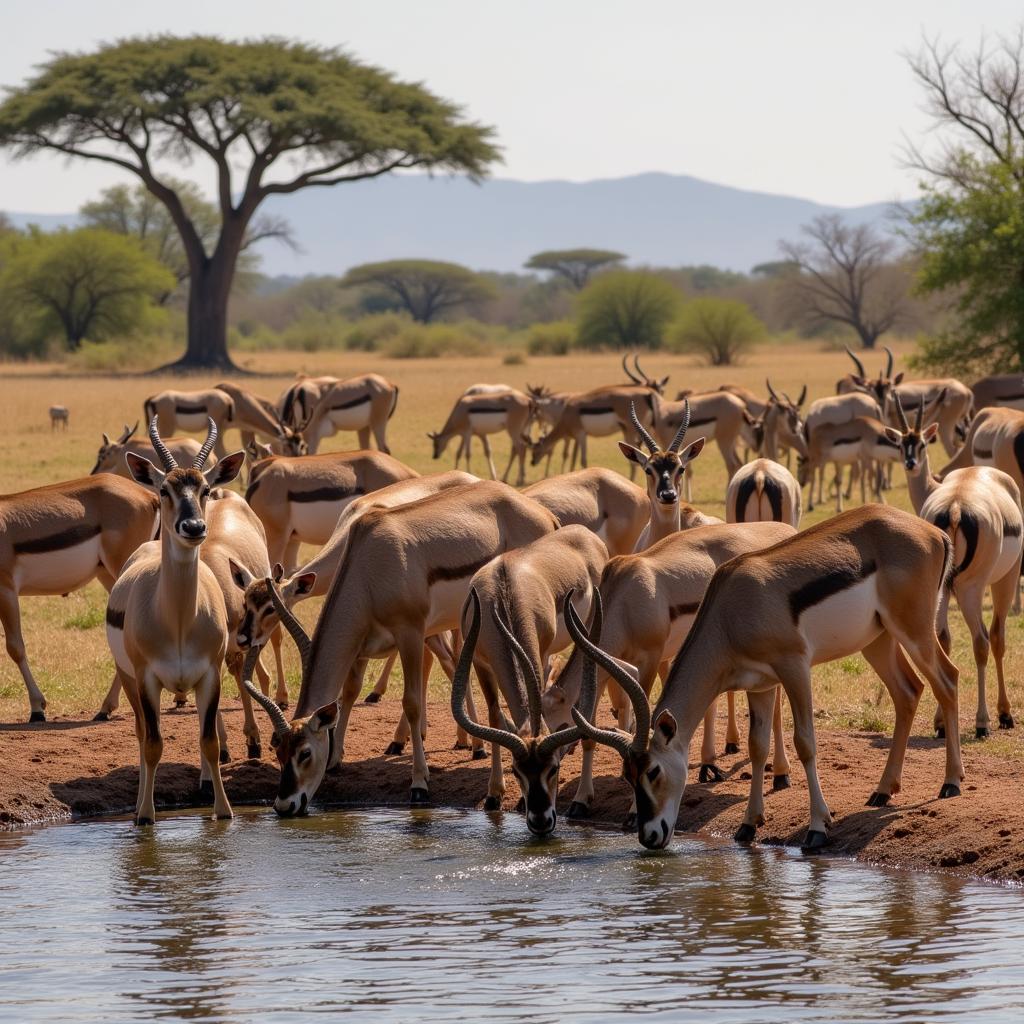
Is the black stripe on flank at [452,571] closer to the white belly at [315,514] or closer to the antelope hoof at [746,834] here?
the antelope hoof at [746,834]

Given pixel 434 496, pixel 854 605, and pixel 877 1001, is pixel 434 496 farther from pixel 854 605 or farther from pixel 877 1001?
pixel 877 1001

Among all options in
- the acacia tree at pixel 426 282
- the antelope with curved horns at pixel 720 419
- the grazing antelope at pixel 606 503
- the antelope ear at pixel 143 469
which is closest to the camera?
the antelope ear at pixel 143 469

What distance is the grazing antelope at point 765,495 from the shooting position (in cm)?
1290

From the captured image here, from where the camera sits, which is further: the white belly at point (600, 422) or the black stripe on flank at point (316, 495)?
the white belly at point (600, 422)

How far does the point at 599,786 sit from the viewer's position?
9.48 metres

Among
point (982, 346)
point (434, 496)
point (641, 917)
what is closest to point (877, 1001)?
point (641, 917)

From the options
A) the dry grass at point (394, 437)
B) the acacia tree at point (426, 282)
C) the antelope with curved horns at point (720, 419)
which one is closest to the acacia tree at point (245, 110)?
the dry grass at point (394, 437)

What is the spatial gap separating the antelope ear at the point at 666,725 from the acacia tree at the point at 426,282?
9221 centimetres

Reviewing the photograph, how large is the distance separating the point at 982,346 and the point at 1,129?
27.9 meters

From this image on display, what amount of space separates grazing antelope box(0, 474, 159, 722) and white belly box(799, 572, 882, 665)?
16.5 ft

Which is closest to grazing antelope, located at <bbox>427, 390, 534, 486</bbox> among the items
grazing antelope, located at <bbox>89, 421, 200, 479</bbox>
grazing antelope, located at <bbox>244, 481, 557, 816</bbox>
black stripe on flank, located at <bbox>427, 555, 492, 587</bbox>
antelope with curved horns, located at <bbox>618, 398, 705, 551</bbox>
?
grazing antelope, located at <bbox>89, 421, 200, 479</bbox>

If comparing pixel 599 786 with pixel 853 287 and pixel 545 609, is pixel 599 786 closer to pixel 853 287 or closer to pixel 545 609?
pixel 545 609

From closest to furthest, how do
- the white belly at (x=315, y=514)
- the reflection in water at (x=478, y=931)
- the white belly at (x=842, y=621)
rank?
the reflection in water at (x=478, y=931)
the white belly at (x=842, y=621)
the white belly at (x=315, y=514)

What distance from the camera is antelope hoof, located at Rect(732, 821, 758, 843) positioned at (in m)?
8.53
